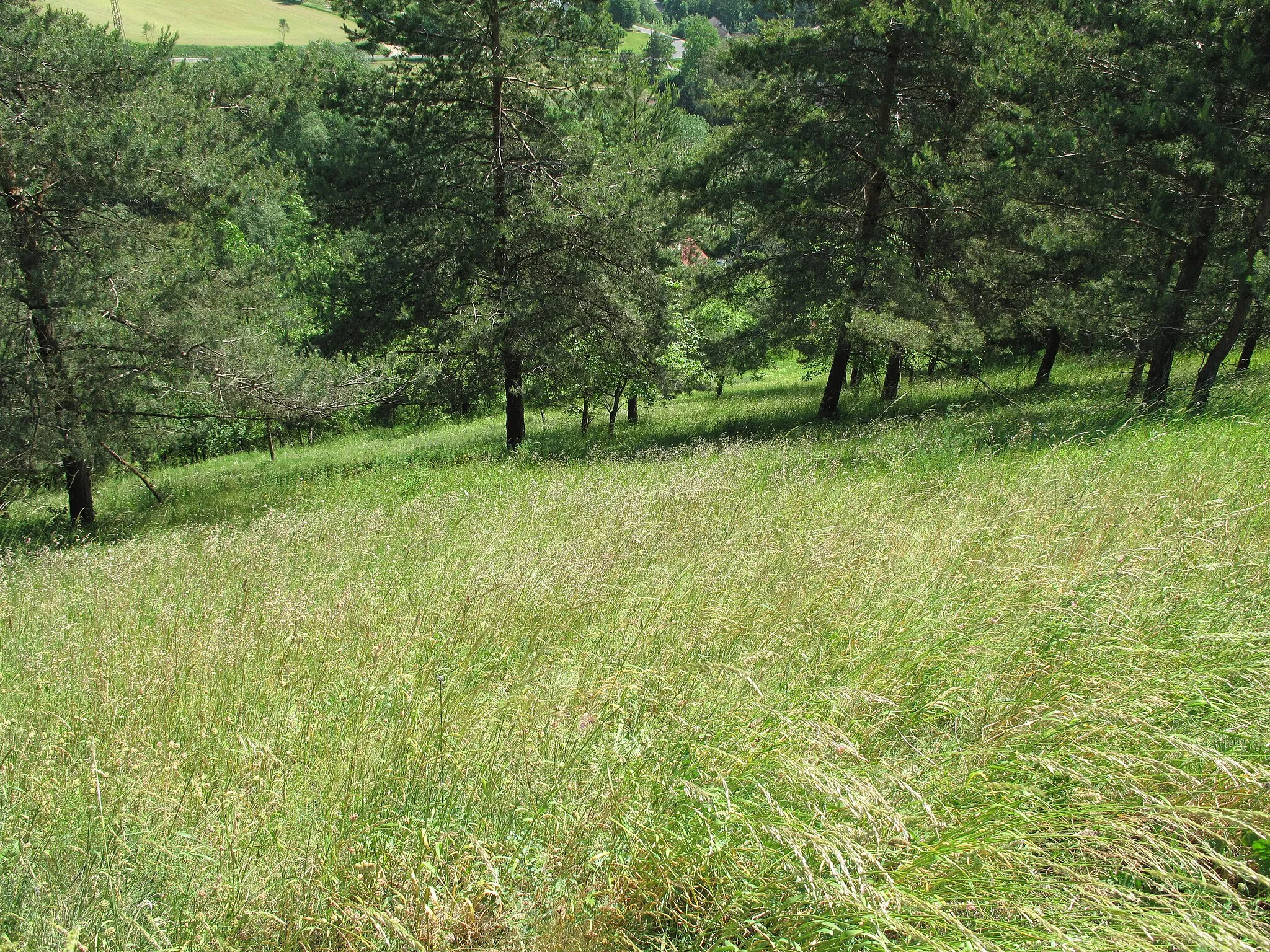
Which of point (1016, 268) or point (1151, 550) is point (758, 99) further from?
point (1151, 550)

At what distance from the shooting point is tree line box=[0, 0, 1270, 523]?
8344 millimetres

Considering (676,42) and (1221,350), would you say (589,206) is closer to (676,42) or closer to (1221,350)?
(1221,350)

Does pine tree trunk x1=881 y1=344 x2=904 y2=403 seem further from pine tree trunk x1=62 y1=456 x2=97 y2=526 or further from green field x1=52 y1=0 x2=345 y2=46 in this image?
green field x1=52 y1=0 x2=345 y2=46

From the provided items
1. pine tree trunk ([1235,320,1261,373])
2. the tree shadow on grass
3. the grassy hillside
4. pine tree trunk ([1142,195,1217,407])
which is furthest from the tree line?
the grassy hillside

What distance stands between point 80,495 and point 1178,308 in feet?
49.2

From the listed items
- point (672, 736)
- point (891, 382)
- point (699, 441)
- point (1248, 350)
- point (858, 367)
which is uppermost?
point (1248, 350)

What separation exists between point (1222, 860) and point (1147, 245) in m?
10.6

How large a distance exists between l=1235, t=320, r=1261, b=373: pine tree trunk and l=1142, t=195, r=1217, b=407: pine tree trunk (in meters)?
1.43

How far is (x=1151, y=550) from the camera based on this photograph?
3455 millimetres

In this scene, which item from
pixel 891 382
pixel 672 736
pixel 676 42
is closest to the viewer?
pixel 672 736

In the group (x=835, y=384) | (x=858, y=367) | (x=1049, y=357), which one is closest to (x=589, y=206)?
(x=835, y=384)

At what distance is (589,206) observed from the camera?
11.4m

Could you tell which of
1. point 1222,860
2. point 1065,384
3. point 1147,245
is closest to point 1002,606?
point 1222,860

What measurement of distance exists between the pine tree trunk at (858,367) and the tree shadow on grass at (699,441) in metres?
0.32
